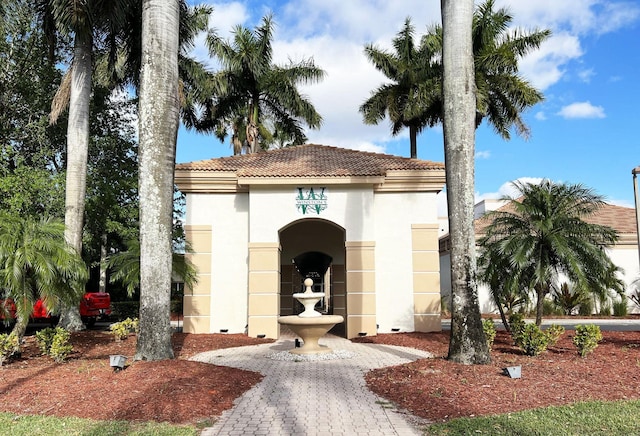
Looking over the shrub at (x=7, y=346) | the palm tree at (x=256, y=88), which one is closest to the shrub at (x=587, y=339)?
the shrub at (x=7, y=346)

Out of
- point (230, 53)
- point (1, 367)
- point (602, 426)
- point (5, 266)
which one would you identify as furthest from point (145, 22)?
point (230, 53)

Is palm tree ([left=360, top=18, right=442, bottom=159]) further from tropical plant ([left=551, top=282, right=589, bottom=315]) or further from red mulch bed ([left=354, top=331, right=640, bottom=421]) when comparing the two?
red mulch bed ([left=354, top=331, right=640, bottom=421])

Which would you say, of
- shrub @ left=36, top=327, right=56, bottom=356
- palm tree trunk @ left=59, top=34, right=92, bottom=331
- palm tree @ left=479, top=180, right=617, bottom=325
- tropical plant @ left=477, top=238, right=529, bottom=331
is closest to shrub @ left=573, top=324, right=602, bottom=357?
palm tree @ left=479, top=180, right=617, bottom=325

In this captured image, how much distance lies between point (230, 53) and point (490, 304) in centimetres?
1909

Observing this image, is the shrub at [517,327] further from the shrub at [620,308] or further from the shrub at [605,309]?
the shrub at [605,309]

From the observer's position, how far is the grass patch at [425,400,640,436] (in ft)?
18.4

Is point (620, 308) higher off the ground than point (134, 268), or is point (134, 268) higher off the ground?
point (134, 268)

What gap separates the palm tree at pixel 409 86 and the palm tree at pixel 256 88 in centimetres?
431

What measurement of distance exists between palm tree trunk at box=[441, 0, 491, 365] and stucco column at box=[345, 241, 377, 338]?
642 cm

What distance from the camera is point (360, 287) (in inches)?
623

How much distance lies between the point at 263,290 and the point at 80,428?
1002 cm

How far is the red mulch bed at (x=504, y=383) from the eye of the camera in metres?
6.84

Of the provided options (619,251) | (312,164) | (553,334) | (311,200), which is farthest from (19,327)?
(619,251)

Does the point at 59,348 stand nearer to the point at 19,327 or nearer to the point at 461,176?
the point at 19,327
